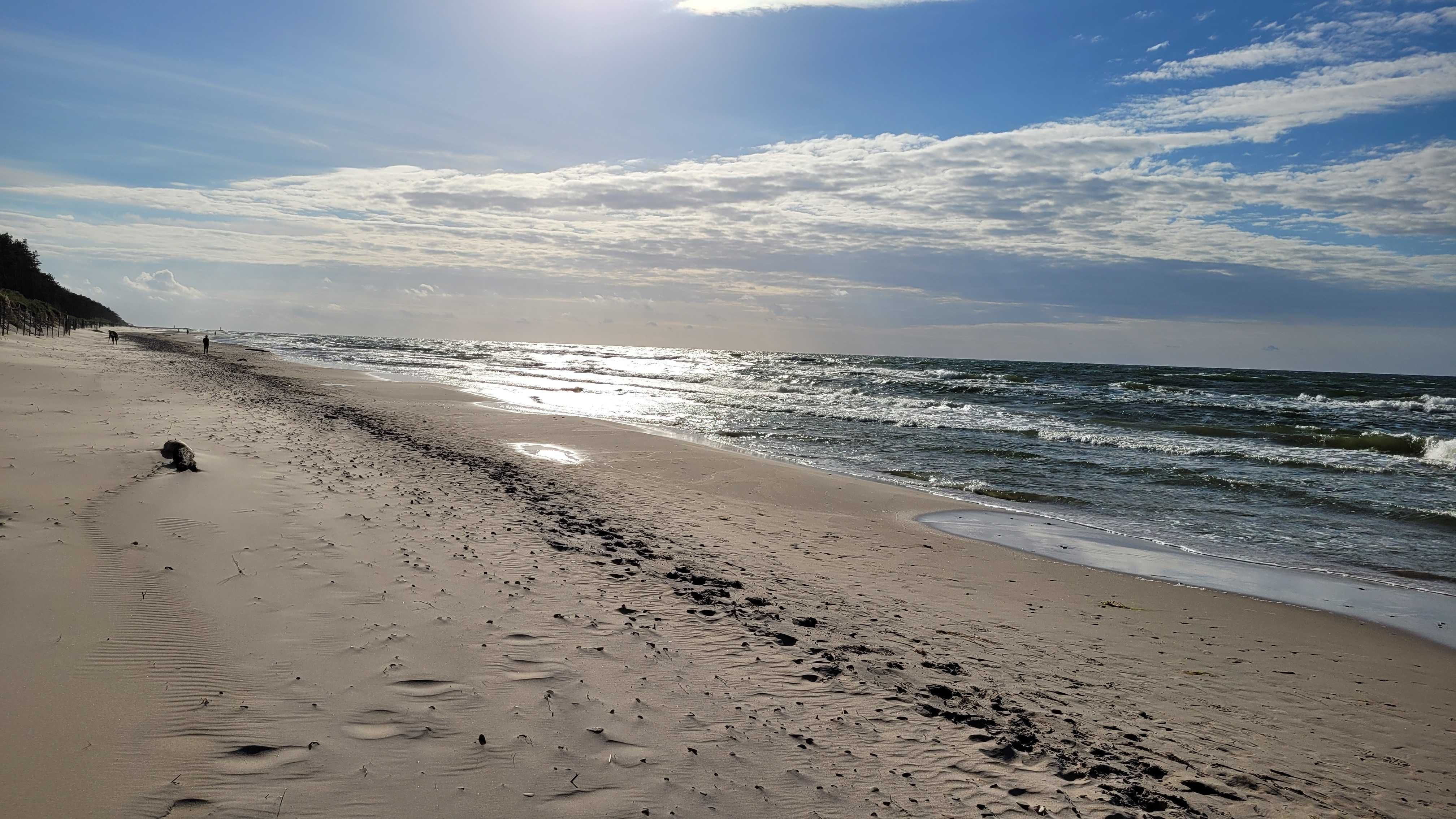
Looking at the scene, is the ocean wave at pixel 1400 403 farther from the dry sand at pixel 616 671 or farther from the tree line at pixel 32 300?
the tree line at pixel 32 300

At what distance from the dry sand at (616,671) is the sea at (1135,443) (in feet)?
14.1

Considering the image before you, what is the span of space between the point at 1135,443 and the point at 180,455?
72.5 feet

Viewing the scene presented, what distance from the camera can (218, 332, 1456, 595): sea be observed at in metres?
11.1

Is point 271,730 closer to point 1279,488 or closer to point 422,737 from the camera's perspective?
point 422,737

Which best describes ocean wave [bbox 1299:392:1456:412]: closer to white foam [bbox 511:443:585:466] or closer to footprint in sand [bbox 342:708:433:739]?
white foam [bbox 511:443:585:466]

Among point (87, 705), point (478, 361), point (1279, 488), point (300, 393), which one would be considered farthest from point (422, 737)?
point (478, 361)

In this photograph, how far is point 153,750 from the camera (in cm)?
327

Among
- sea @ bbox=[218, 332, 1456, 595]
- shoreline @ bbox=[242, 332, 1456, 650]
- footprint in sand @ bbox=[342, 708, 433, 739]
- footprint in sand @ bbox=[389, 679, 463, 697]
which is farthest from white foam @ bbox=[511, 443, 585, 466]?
footprint in sand @ bbox=[342, 708, 433, 739]

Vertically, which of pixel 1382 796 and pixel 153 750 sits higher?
pixel 153 750

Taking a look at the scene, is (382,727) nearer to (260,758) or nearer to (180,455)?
(260,758)

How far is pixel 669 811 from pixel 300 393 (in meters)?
25.0

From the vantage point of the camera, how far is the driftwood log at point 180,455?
895 centimetres

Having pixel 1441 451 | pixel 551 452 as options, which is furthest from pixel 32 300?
pixel 1441 451

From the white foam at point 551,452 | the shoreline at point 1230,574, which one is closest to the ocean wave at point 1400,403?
the shoreline at point 1230,574
